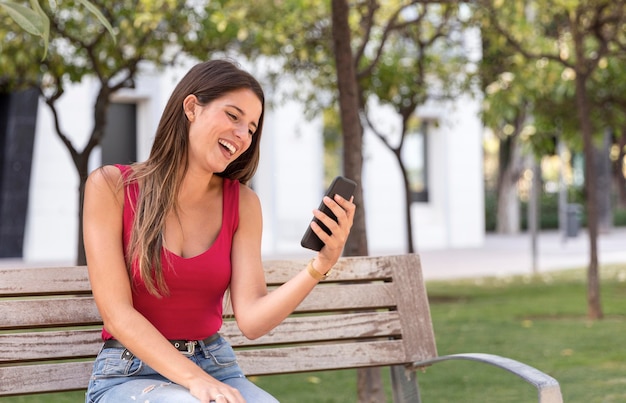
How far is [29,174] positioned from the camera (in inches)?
747

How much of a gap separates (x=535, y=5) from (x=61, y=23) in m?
5.13

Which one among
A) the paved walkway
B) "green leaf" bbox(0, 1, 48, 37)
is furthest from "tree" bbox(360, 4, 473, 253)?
"green leaf" bbox(0, 1, 48, 37)

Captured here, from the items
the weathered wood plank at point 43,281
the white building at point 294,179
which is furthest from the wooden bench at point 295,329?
the white building at point 294,179

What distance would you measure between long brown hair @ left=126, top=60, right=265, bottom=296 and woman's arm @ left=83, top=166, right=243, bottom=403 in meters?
0.05

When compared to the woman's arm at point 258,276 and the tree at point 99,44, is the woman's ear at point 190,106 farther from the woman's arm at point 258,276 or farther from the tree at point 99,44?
the tree at point 99,44

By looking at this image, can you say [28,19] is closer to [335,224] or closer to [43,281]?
[335,224]

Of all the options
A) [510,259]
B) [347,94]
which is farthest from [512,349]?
[510,259]

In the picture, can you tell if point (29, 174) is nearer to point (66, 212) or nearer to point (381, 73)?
point (66, 212)

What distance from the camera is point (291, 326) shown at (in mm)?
3314

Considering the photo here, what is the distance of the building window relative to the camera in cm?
2627

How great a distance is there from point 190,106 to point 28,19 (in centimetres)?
72

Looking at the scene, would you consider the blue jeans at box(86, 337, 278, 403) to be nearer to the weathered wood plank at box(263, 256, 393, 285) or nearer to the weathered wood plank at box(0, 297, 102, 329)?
the weathered wood plank at box(0, 297, 102, 329)

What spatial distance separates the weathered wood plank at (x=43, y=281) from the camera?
293 centimetres

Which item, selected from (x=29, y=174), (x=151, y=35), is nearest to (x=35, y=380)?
(x=151, y=35)
